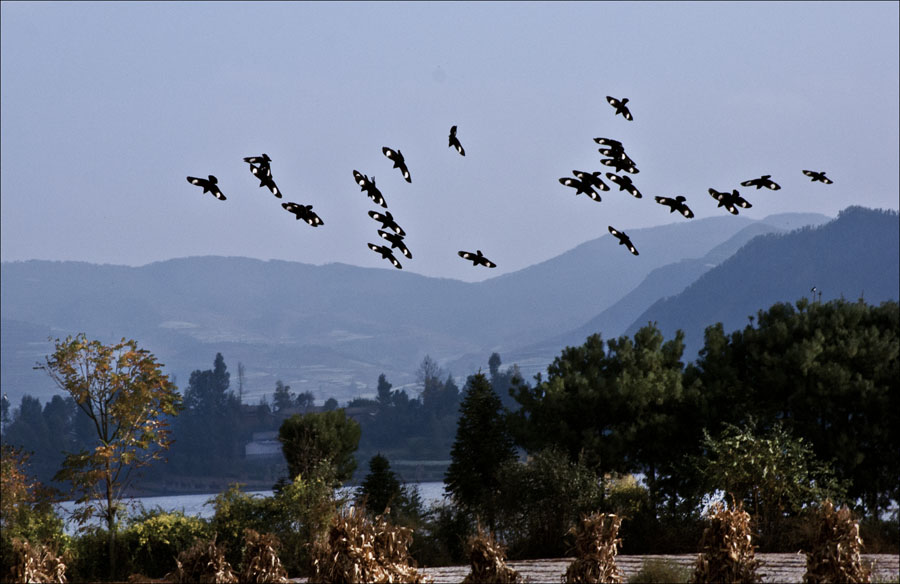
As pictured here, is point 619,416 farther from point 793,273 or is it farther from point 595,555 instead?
point 793,273

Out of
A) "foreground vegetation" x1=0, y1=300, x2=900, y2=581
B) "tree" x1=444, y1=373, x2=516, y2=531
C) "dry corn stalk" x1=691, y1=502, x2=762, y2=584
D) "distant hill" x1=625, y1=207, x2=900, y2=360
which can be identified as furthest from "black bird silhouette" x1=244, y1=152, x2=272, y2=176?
"distant hill" x1=625, y1=207, x2=900, y2=360

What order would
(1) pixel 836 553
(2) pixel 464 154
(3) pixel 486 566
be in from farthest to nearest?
(1) pixel 836 553 → (3) pixel 486 566 → (2) pixel 464 154

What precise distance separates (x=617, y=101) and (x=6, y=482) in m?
12.7

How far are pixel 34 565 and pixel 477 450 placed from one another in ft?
32.5

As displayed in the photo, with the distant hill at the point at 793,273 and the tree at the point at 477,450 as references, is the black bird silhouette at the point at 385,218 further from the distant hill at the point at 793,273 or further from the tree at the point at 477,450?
the distant hill at the point at 793,273

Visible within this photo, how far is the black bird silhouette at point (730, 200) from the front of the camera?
7375 millimetres

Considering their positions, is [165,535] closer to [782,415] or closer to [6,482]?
[6,482]

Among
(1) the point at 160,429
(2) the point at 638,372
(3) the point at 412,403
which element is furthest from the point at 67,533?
(3) the point at 412,403

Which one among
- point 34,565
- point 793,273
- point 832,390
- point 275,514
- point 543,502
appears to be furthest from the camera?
point 793,273

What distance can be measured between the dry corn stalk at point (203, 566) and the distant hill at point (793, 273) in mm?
155844

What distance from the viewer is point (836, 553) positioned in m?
9.86

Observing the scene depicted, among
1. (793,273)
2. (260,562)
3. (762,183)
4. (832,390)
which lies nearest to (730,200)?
(762,183)

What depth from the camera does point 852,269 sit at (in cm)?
17075

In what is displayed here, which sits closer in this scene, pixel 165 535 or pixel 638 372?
pixel 165 535
